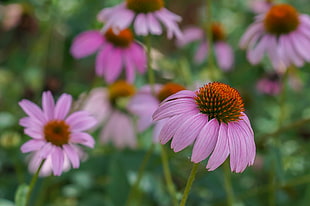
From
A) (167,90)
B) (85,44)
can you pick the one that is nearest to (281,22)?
(167,90)

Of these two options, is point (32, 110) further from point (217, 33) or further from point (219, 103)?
point (217, 33)

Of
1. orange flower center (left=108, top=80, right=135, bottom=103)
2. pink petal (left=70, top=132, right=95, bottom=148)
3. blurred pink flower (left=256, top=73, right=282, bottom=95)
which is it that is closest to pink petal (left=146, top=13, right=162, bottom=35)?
pink petal (left=70, top=132, right=95, bottom=148)

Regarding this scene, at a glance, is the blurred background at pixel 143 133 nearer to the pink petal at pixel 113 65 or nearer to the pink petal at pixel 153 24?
the pink petal at pixel 113 65

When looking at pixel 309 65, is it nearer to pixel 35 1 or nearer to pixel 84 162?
pixel 84 162

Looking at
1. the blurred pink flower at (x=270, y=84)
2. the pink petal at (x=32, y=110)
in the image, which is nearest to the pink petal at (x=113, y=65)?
the pink petal at (x=32, y=110)

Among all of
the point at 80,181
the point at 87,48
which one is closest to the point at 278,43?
the point at 87,48
